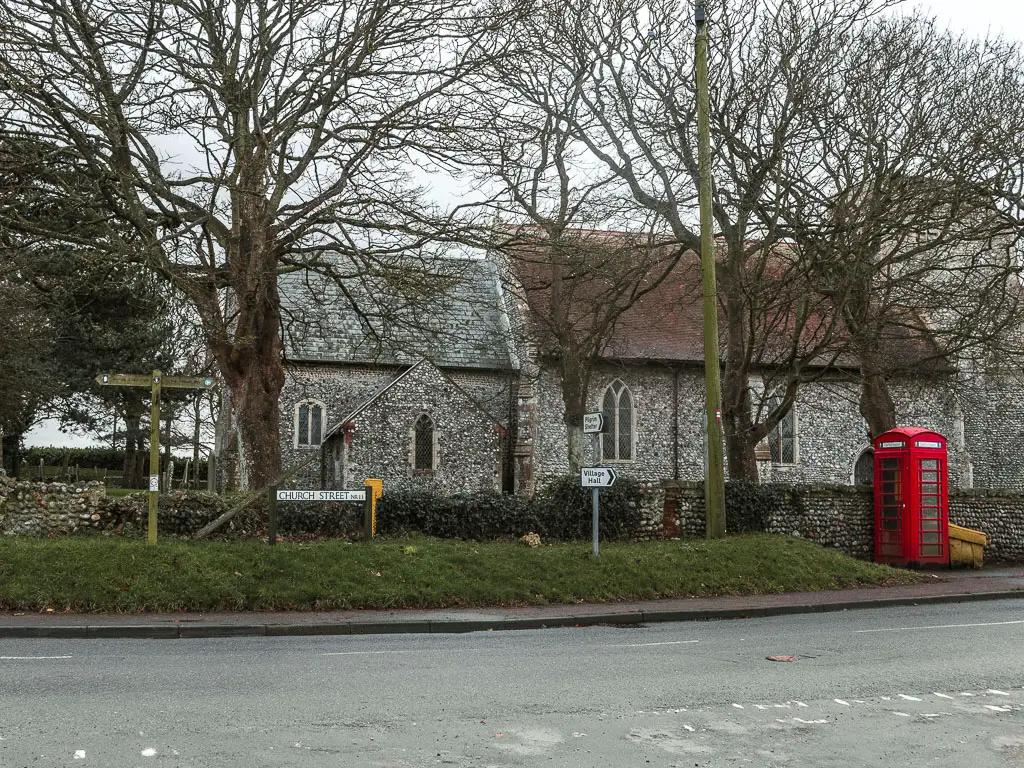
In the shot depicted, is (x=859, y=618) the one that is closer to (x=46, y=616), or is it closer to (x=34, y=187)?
(x=46, y=616)

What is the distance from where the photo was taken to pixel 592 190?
22.8m

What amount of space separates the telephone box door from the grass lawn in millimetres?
3223

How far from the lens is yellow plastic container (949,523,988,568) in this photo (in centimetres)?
2125

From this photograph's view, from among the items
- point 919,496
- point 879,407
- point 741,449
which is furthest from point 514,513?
point 879,407

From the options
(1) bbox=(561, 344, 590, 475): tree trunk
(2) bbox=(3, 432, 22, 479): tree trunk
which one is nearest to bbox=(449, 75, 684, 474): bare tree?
(1) bbox=(561, 344, 590, 475): tree trunk

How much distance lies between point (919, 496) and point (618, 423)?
45.8 feet

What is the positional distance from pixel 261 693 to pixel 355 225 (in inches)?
424

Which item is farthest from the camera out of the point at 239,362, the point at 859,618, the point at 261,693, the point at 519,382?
the point at 519,382

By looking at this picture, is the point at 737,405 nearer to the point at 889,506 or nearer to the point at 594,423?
the point at 889,506

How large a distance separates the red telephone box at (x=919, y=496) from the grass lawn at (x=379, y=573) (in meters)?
2.97

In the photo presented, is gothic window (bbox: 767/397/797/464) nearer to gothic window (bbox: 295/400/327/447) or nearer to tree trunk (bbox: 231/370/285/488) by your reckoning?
gothic window (bbox: 295/400/327/447)

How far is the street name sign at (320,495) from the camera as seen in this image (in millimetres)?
16156

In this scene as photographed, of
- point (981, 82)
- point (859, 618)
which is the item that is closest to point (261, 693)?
point (859, 618)

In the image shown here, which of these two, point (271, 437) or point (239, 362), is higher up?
point (239, 362)
